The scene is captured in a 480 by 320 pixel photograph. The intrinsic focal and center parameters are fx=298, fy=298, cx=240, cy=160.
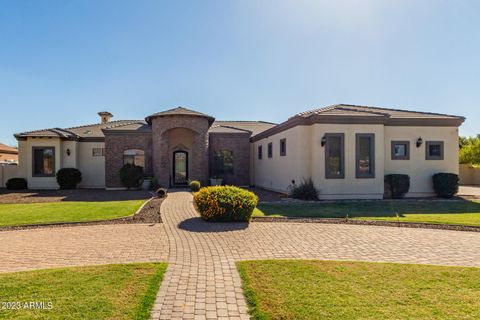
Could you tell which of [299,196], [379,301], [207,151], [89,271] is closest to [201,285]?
[89,271]

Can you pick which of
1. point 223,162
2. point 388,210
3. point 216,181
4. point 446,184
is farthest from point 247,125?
point 388,210

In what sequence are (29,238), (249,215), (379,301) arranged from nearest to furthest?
(379,301) → (29,238) → (249,215)

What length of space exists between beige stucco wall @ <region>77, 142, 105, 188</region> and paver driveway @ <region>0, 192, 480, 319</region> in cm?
1467

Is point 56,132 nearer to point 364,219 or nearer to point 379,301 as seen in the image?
point 364,219

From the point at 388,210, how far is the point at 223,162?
13.0m

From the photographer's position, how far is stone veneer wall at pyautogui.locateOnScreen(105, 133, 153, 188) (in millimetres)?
20812

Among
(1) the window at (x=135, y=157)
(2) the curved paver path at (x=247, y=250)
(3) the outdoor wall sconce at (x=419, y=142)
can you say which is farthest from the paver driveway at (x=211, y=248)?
(1) the window at (x=135, y=157)

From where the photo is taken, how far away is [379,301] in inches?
155

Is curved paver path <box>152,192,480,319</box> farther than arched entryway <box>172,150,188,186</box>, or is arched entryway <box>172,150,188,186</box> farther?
arched entryway <box>172,150,188,186</box>

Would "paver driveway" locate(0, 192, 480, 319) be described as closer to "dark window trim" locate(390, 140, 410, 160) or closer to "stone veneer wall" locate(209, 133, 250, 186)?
"dark window trim" locate(390, 140, 410, 160)

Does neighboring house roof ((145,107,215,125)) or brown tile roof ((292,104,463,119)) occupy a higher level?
neighboring house roof ((145,107,215,125))

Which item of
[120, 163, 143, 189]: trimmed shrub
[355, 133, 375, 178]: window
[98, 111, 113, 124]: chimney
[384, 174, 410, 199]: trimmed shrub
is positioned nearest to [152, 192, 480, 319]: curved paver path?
[355, 133, 375, 178]: window

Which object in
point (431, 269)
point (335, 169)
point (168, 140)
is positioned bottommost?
point (431, 269)

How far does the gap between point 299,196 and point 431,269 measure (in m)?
9.25
